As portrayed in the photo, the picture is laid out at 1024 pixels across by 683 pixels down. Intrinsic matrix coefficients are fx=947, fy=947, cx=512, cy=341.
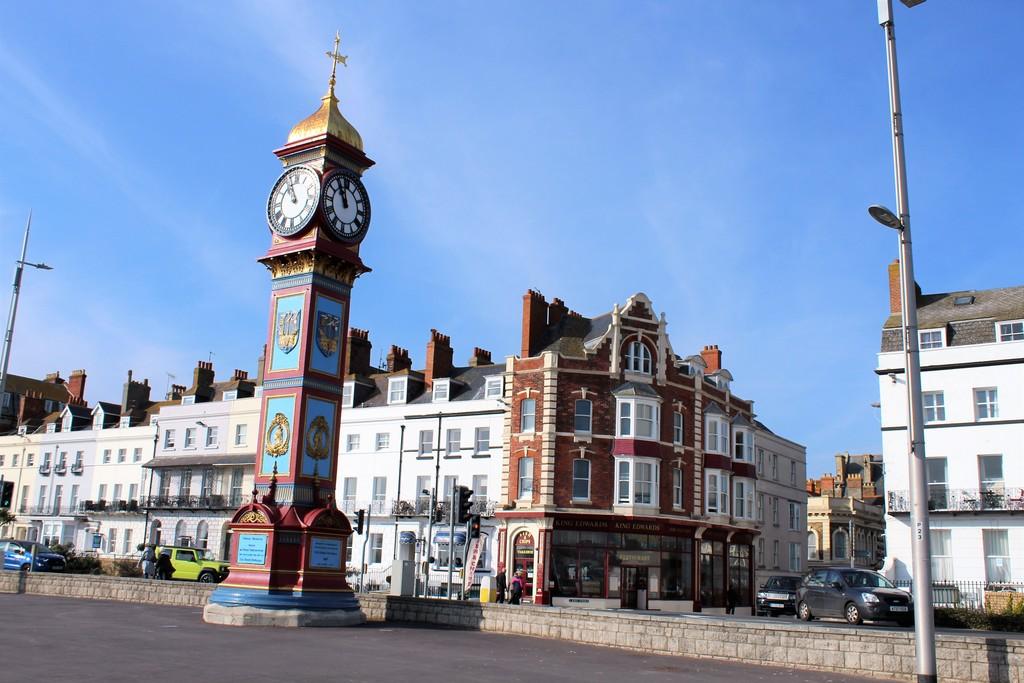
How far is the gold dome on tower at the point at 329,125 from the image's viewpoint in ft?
90.2

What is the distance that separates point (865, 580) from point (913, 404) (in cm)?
1682

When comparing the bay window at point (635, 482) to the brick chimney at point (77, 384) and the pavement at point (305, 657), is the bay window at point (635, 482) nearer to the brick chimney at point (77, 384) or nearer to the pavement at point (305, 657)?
the pavement at point (305, 657)

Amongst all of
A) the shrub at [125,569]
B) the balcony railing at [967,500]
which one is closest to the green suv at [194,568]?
the shrub at [125,569]

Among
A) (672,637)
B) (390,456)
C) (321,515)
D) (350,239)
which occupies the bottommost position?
(672,637)

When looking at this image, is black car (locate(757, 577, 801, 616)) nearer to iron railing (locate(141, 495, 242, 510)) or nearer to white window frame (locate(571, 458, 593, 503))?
white window frame (locate(571, 458, 593, 503))

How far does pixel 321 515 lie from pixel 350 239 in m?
7.97

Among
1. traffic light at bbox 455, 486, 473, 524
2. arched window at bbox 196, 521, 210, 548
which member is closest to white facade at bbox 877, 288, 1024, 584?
traffic light at bbox 455, 486, 473, 524

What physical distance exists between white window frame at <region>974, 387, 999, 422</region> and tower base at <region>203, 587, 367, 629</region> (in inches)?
1127

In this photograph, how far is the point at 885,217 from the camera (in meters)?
14.7

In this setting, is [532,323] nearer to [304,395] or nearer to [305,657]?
[304,395]

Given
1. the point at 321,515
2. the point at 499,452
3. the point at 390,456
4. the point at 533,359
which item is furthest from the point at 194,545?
the point at 321,515

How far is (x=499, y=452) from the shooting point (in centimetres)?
5044

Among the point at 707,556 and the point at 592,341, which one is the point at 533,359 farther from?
the point at 707,556

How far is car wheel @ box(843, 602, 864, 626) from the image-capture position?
28812mm
